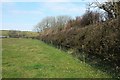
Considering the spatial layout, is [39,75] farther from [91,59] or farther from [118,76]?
[91,59]

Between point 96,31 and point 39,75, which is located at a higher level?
point 96,31

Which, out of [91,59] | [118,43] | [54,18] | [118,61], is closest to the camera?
[118,43]

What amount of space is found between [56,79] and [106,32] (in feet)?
10.4

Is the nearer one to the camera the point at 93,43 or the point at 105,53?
the point at 105,53

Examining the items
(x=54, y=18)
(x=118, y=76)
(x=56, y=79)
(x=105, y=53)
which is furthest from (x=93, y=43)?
(x=54, y=18)

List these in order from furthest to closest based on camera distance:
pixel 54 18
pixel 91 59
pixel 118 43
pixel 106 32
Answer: pixel 54 18, pixel 91 59, pixel 106 32, pixel 118 43

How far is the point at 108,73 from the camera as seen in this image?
12883 mm

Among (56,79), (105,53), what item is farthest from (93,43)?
(56,79)

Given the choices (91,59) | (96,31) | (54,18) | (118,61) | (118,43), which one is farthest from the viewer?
(54,18)

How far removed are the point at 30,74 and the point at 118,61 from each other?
13.1 ft

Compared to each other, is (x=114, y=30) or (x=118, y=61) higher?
(x=114, y=30)

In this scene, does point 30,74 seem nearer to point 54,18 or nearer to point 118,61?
point 118,61

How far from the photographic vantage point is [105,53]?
12461 millimetres

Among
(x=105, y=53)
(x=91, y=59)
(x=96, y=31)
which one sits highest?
(x=96, y=31)
